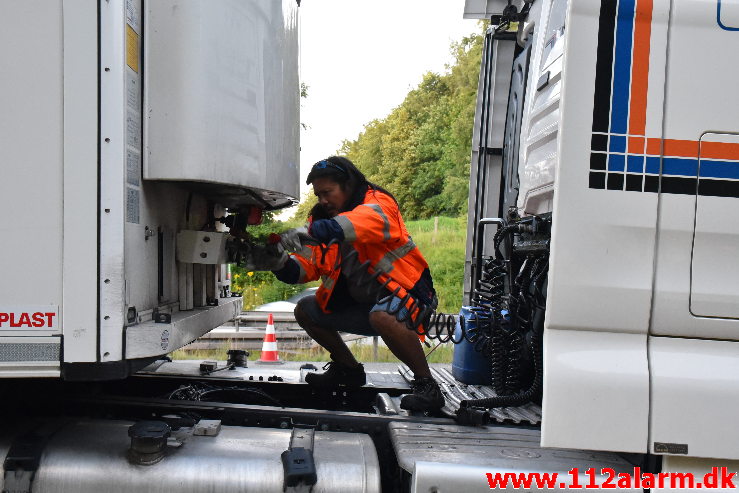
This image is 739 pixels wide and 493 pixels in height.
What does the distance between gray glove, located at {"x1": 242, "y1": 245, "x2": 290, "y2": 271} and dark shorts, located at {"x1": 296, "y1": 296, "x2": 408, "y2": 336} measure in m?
0.63

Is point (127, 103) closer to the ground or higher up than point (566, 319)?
higher up

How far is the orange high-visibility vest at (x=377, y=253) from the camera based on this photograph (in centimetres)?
321

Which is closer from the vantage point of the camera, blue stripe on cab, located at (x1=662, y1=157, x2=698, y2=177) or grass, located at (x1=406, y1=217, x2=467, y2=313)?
blue stripe on cab, located at (x1=662, y1=157, x2=698, y2=177)

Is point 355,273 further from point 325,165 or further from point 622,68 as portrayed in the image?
point 622,68

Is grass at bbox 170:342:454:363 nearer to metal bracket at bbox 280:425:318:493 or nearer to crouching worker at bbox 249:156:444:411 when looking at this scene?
crouching worker at bbox 249:156:444:411

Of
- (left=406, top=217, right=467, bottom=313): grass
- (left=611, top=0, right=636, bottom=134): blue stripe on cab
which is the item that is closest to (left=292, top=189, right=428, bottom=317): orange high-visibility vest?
(left=611, top=0, right=636, bottom=134): blue stripe on cab

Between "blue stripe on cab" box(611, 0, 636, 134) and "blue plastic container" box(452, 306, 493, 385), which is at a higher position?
"blue stripe on cab" box(611, 0, 636, 134)

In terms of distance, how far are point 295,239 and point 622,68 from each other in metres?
1.56

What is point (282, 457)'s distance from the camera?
232 centimetres

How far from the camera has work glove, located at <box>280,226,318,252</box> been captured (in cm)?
298

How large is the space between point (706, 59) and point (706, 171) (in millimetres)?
370

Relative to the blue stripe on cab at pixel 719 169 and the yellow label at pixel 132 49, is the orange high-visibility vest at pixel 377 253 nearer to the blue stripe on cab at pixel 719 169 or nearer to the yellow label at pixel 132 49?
the yellow label at pixel 132 49

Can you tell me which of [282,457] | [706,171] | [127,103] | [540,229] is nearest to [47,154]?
[127,103]

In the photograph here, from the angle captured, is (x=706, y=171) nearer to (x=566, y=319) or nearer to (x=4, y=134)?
(x=566, y=319)
